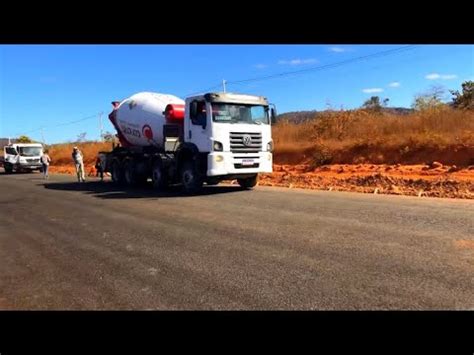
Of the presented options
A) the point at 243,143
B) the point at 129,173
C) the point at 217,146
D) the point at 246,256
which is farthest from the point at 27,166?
the point at 246,256

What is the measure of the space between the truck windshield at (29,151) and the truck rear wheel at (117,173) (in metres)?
18.2

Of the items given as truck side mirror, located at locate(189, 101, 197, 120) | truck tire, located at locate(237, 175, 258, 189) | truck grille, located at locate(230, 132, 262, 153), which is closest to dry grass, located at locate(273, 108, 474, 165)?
truck tire, located at locate(237, 175, 258, 189)

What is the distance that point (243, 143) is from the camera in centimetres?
1422

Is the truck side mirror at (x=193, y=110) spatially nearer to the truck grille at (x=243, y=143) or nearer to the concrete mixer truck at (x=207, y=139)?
the concrete mixer truck at (x=207, y=139)

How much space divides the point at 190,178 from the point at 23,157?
2489cm

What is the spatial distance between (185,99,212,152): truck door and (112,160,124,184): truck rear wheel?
612cm

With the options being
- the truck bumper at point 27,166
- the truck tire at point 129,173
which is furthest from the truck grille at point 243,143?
the truck bumper at point 27,166

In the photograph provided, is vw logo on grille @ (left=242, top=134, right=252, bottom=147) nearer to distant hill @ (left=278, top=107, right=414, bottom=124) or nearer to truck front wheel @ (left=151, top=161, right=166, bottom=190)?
truck front wheel @ (left=151, top=161, right=166, bottom=190)

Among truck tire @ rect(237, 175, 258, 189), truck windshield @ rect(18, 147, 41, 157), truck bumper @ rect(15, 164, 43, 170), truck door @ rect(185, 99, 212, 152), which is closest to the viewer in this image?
truck door @ rect(185, 99, 212, 152)

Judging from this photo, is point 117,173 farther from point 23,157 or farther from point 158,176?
point 23,157

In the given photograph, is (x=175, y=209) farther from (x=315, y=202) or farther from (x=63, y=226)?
(x=315, y=202)

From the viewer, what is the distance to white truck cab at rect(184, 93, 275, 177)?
13.8 m

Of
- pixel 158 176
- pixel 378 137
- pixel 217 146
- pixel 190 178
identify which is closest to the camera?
pixel 217 146
